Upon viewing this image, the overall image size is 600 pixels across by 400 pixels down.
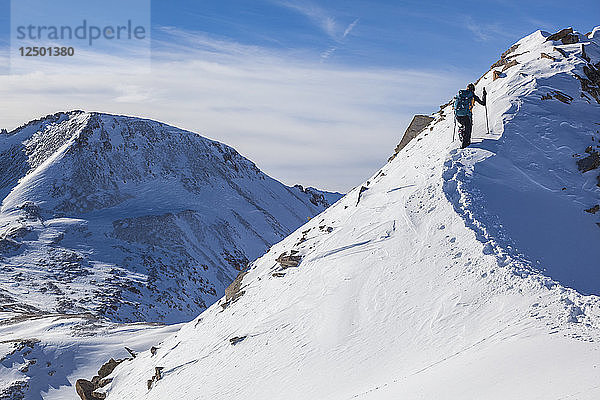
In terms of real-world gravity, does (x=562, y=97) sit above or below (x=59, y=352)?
above

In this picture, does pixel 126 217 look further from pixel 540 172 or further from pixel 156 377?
pixel 540 172

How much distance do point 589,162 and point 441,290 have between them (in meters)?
7.77

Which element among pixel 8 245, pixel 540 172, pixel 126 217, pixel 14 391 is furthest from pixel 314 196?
pixel 540 172

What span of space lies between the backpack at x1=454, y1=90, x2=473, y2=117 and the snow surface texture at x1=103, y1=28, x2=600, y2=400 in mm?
1185

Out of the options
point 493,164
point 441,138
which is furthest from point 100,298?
point 493,164

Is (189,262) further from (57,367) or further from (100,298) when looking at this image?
(57,367)

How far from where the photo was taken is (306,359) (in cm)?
1239

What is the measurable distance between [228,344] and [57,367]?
14.4 meters

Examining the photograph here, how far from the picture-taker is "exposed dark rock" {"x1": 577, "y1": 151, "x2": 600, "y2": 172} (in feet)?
51.9

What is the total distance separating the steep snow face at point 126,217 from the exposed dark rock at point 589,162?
3624cm

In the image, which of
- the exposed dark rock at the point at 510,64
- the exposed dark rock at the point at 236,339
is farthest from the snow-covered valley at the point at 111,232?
the exposed dark rock at the point at 510,64

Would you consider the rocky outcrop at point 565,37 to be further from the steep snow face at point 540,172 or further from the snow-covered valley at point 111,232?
the snow-covered valley at point 111,232

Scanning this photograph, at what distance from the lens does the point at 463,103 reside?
17.1 m

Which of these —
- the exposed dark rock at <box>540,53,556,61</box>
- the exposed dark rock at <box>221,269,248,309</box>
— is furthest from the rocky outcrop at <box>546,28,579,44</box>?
the exposed dark rock at <box>221,269,248,309</box>
